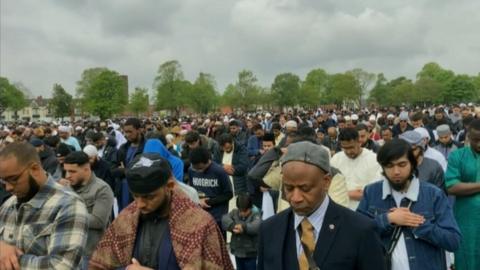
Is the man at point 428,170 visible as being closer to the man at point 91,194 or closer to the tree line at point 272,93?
the man at point 91,194

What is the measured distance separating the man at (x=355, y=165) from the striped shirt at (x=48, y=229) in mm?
3219

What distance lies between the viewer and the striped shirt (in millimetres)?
2922

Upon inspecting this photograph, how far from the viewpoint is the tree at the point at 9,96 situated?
8906 centimetres

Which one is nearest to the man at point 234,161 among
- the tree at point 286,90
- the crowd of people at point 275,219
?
the crowd of people at point 275,219

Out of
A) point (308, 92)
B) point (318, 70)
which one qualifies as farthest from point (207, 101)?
point (318, 70)

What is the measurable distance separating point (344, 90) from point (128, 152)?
94.8 metres

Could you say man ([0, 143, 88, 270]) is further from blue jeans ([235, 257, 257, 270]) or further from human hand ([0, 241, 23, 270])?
blue jeans ([235, 257, 257, 270])

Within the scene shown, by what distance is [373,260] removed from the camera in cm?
229

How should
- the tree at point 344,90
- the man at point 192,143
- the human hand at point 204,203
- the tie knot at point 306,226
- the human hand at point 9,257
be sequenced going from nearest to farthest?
the tie knot at point 306,226
the human hand at point 9,257
the human hand at point 204,203
the man at point 192,143
the tree at point 344,90

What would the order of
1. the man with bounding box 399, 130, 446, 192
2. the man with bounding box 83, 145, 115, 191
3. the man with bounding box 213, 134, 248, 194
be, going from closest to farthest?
the man with bounding box 399, 130, 446, 192, the man with bounding box 83, 145, 115, 191, the man with bounding box 213, 134, 248, 194

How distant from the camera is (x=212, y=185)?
6.31 m

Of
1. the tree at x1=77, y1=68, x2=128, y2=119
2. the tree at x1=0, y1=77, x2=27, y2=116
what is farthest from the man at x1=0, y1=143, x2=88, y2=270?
the tree at x1=0, y1=77, x2=27, y2=116

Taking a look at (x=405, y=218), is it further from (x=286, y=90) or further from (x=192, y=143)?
(x=286, y=90)

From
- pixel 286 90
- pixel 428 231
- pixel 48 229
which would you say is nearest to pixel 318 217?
pixel 428 231
